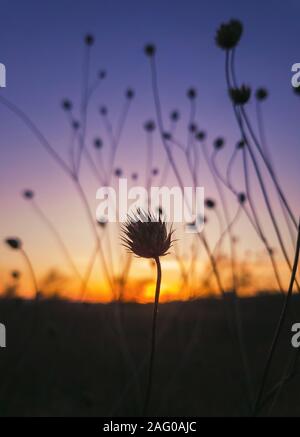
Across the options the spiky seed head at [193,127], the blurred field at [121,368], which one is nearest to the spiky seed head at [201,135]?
the spiky seed head at [193,127]

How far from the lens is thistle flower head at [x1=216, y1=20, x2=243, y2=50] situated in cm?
212

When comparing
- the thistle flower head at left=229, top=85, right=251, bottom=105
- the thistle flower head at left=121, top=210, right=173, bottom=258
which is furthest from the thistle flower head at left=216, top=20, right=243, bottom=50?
the thistle flower head at left=121, top=210, right=173, bottom=258

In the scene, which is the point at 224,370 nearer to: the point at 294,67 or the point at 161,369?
the point at 161,369

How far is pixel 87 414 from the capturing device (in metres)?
3.49

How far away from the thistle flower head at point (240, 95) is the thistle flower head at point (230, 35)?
22cm

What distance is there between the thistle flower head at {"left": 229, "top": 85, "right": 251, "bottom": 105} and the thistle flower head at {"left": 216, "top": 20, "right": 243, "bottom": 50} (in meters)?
0.22

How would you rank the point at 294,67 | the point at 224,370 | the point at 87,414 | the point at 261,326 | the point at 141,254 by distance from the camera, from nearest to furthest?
1. the point at 141,254
2. the point at 294,67
3. the point at 87,414
4. the point at 224,370
5. the point at 261,326

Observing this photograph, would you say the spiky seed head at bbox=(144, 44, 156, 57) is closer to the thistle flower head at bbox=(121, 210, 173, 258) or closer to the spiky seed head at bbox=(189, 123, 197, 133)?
the spiky seed head at bbox=(189, 123, 197, 133)

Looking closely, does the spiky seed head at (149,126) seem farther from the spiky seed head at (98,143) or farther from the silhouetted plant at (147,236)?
the silhouetted plant at (147,236)

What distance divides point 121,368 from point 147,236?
3.53 metres

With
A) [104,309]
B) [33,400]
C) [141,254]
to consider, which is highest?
[141,254]

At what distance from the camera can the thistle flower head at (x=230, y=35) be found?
2.12m
